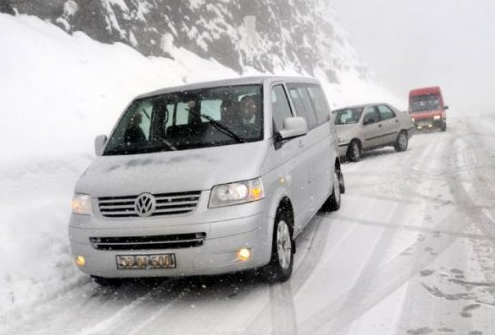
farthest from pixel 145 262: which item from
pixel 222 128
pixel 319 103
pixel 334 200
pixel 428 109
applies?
pixel 428 109

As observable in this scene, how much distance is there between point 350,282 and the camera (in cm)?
464

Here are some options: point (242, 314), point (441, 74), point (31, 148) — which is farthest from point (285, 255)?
point (441, 74)

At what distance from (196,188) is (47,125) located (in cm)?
633

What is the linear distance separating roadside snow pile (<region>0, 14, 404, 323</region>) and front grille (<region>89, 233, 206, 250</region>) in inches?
40.2

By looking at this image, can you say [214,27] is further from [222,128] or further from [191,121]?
[222,128]

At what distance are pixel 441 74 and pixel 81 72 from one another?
80350mm

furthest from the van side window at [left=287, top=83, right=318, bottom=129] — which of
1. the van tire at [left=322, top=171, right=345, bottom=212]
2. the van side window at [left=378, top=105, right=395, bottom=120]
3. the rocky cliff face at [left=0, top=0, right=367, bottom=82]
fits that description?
the rocky cliff face at [left=0, top=0, right=367, bottom=82]

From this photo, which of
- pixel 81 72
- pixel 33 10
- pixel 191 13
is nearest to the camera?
pixel 81 72

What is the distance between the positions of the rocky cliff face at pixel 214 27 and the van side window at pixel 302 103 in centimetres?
1046

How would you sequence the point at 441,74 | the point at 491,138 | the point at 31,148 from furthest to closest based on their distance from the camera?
1. the point at 441,74
2. the point at 491,138
3. the point at 31,148

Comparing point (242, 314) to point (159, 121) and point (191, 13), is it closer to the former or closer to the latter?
point (159, 121)

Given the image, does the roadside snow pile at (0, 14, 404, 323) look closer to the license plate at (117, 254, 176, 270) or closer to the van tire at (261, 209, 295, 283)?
the license plate at (117, 254, 176, 270)

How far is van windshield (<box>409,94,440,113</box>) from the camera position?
74.3ft

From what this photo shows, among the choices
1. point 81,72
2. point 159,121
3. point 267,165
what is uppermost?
point 81,72
